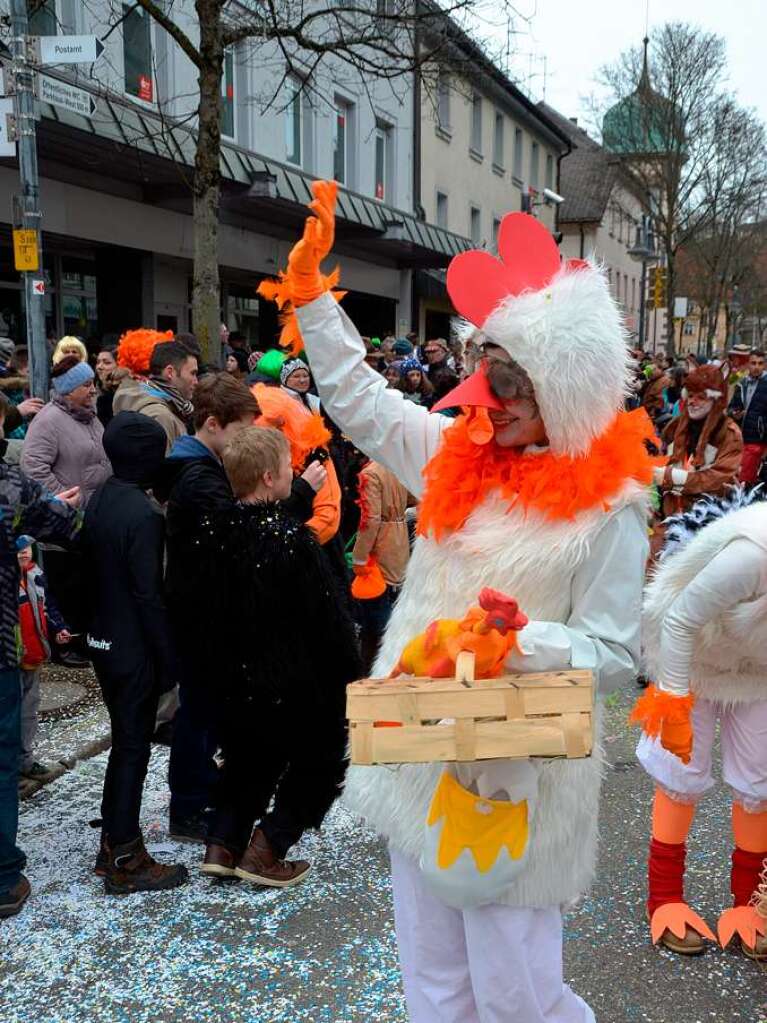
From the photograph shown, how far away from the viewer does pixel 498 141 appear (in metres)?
27.8

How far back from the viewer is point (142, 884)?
10.7ft

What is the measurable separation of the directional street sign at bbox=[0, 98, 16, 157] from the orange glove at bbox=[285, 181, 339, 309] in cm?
449

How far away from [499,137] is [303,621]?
1089 inches

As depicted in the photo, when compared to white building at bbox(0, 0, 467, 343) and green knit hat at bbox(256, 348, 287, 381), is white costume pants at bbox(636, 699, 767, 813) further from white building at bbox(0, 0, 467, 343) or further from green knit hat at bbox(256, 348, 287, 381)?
white building at bbox(0, 0, 467, 343)

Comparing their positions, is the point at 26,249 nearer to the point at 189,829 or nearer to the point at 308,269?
the point at 189,829

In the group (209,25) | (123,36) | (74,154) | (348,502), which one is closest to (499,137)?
(123,36)

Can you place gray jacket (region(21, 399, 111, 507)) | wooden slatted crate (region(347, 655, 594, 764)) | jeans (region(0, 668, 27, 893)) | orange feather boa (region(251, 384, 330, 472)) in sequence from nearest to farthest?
wooden slatted crate (region(347, 655, 594, 764)) → jeans (region(0, 668, 27, 893)) → orange feather boa (region(251, 384, 330, 472)) → gray jacket (region(21, 399, 111, 507))

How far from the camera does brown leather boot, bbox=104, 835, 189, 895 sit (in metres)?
3.24

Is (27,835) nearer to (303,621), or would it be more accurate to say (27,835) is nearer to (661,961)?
(303,621)

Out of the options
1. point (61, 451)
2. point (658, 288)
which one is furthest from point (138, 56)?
point (658, 288)

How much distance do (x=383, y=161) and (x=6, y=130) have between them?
1562cm

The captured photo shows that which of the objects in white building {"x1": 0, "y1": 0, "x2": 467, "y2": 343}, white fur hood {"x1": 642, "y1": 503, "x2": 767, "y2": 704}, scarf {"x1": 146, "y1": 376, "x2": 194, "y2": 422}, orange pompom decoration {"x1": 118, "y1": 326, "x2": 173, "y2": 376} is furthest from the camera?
white building {"x1": 0, "y1": 0, "x2": 467, "y2": 343}

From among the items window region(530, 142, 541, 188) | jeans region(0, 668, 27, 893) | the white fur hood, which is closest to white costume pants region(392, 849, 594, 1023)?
the white fur hood

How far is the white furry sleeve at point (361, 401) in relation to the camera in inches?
83.7
